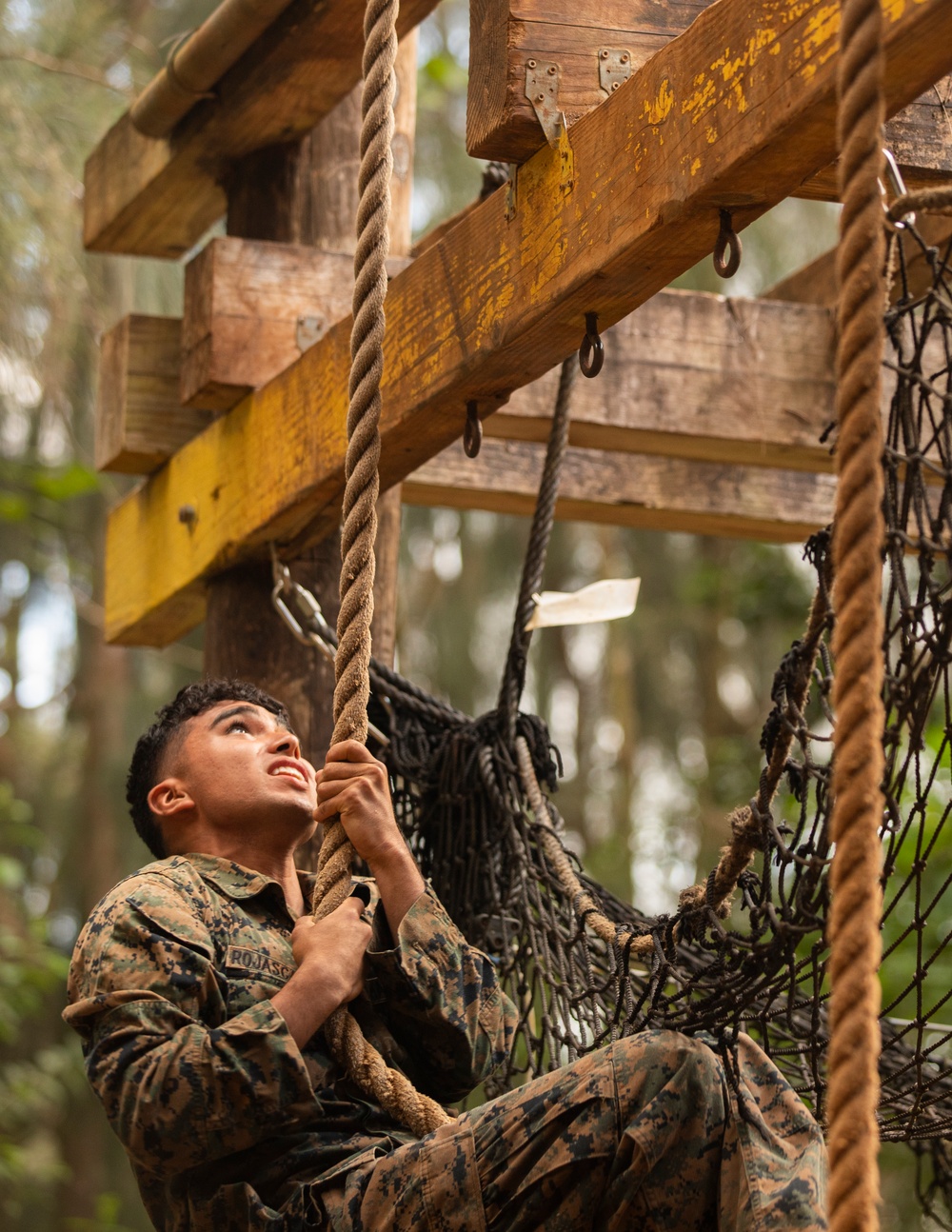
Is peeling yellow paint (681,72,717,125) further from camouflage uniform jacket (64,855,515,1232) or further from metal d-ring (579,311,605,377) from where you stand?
camouflage uniform jacket (64,855,515,1232)

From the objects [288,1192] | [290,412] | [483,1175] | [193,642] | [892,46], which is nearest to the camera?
[892,46]

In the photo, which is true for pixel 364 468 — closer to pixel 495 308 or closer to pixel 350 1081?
pixel 495 308

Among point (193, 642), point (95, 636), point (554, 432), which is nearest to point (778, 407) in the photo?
point (554, 432)

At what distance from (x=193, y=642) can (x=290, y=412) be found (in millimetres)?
8417

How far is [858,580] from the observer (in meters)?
1.28

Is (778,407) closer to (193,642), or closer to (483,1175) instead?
(483,1175)

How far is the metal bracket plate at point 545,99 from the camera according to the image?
2.18 metres

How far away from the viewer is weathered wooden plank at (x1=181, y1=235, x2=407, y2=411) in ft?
10.5

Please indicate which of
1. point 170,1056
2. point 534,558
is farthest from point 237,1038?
point 534,558

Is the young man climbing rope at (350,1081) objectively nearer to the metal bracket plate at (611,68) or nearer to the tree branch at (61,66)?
the metal bracket plate at (611,68)

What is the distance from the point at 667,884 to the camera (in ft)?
32.3

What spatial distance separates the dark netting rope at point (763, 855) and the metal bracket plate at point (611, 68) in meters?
0.49

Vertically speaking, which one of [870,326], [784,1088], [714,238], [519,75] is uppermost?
[519,75]

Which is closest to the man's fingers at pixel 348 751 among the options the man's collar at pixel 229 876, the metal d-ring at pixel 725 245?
the man's collar at pixel 229 876
